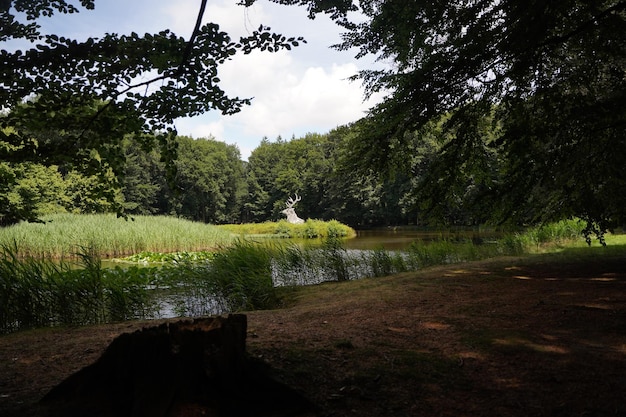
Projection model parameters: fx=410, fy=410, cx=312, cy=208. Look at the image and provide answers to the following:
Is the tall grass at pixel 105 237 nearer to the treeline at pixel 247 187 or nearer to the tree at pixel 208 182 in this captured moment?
the treeline at pixel 247 187

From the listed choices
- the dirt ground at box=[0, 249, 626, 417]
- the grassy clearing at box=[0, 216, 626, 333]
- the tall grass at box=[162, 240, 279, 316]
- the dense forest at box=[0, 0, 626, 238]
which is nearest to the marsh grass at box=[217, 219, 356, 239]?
the grassy clearing at box=[0, 216, 626, 333]

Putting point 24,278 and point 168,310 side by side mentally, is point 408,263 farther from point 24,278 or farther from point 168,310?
point 24,278

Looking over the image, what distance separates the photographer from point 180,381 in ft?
7.25

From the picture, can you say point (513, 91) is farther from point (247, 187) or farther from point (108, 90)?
point (247, 187)

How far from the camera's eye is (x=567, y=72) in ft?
20.9

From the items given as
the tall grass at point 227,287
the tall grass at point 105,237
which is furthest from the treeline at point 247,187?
the tall grass at point 227,287

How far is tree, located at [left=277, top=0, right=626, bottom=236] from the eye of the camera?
16.2ft

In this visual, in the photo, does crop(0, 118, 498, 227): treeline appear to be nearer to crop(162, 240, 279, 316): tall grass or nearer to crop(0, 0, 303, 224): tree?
crop(162, 240, 279, 316): tall grass

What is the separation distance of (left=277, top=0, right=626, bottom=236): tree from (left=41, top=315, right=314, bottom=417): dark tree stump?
3.99m

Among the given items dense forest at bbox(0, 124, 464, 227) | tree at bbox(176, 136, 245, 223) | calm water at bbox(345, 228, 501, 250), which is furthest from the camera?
tree at bbox(176, 136, 245, 223)

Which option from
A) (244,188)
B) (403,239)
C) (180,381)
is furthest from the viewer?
(244,188)

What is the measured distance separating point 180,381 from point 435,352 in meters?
1.99

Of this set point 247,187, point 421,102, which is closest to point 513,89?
point 421,102

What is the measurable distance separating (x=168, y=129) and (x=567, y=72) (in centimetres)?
623
